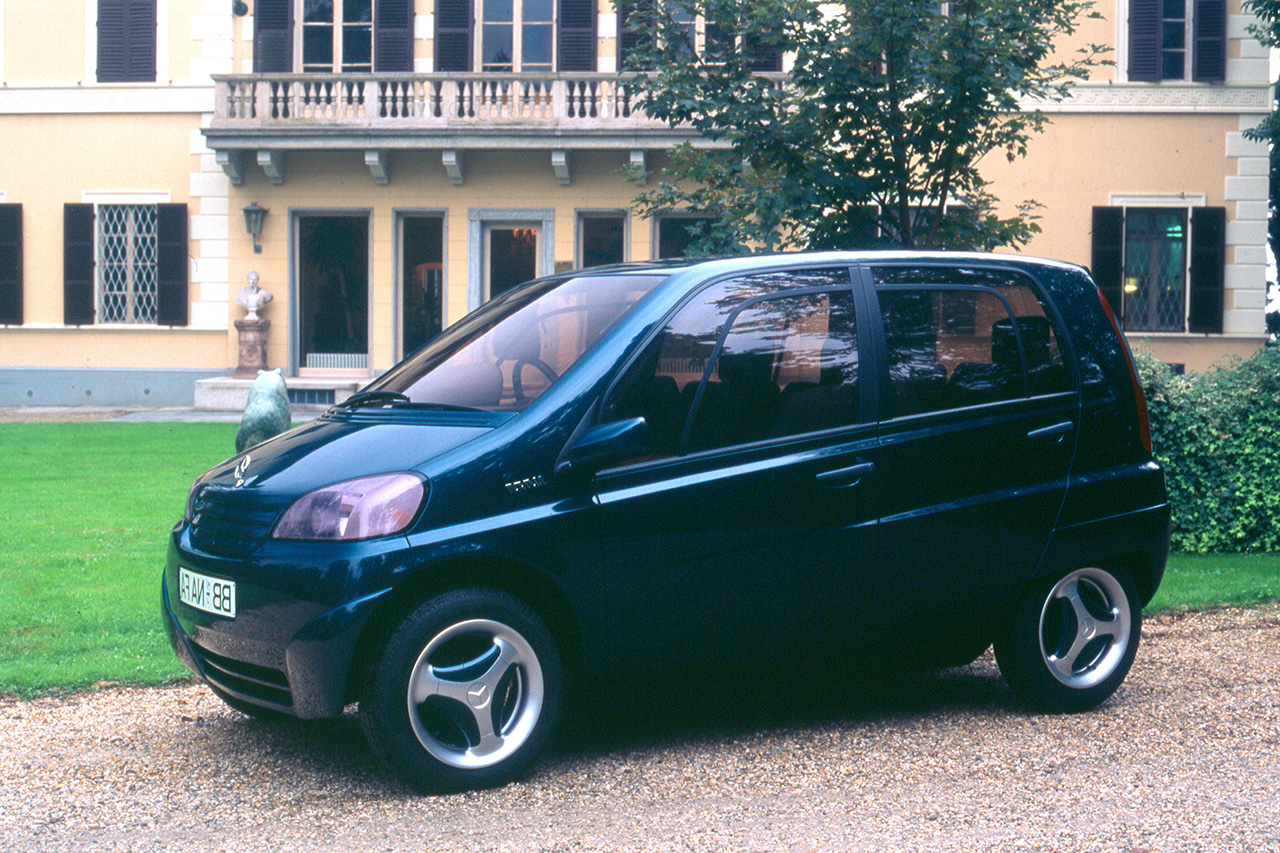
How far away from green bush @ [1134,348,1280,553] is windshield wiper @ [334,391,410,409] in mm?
5413

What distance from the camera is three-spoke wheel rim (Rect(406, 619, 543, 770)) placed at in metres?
Answer: 3.86

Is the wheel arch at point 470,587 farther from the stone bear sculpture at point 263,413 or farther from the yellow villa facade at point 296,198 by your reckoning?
the yellow villa facade at point 296,198

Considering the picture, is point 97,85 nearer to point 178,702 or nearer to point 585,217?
point 585,217

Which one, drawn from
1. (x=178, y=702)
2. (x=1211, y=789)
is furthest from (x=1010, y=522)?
(x=178, y=702)

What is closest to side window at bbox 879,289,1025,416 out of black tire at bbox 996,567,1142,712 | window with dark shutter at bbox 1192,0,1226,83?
black tire at bbox 996,567,1142,712

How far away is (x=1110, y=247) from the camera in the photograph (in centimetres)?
2048

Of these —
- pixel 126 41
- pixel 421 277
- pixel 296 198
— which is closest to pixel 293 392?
pixel 421 277

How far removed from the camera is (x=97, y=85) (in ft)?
70.3

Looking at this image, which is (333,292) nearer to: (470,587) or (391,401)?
(391,401)

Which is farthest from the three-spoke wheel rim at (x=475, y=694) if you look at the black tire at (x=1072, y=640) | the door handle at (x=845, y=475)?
the black tire at (x=1072, y=640)

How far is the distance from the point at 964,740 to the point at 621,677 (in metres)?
1.31

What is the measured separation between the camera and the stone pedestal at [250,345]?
69.7ft

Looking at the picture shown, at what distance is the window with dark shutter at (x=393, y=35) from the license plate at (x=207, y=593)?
18.5 meters

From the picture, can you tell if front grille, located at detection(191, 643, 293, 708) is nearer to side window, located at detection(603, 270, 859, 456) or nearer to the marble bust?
side window, located at detection(603, 270, 859, 456)
